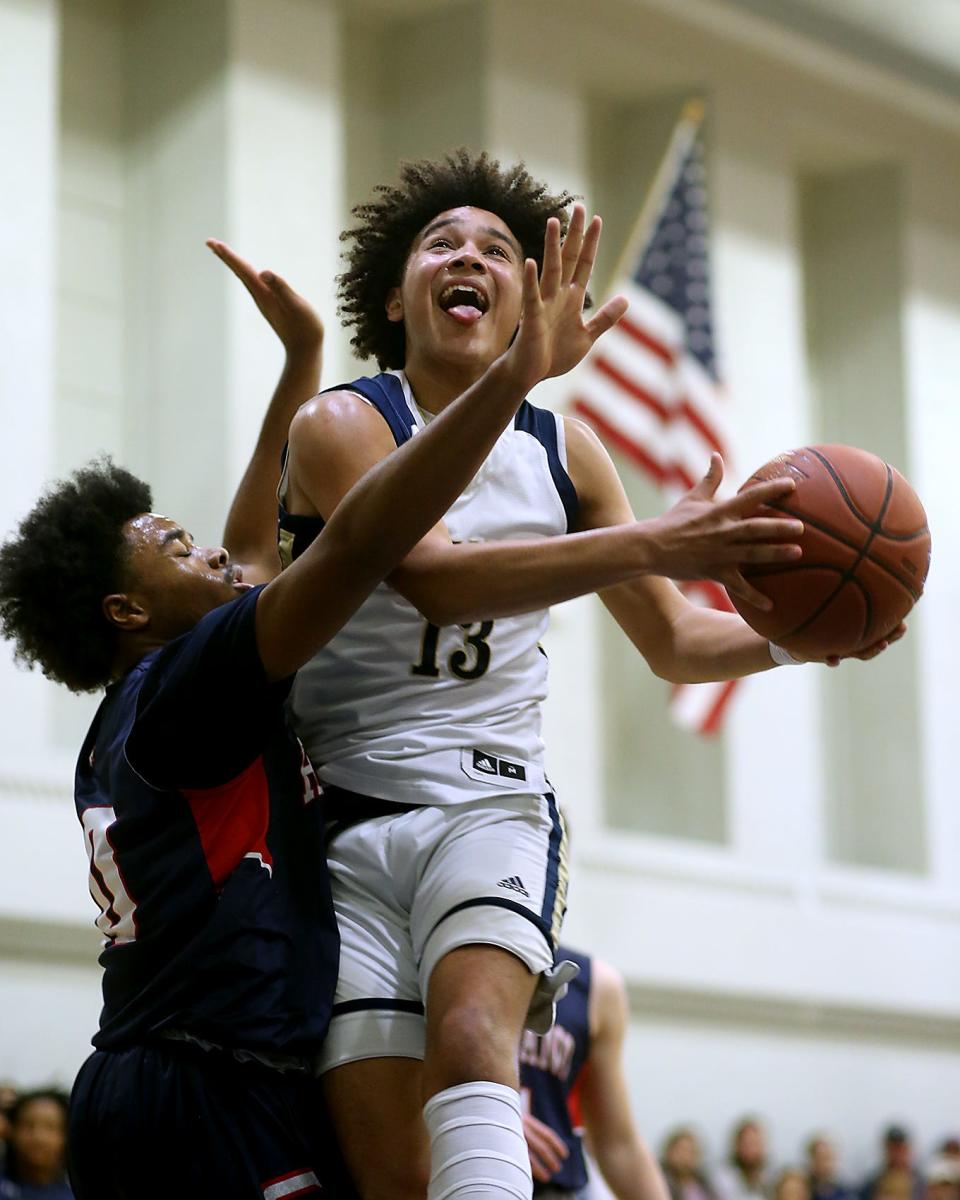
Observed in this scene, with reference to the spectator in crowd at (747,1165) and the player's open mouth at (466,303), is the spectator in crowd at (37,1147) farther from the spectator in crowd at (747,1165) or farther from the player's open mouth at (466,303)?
the player's open mouth at (466,303)

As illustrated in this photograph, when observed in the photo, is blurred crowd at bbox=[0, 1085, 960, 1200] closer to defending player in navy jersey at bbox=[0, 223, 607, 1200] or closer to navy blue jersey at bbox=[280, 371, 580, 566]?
navy blue jersey at bbox=[280, 371, 580, 566]

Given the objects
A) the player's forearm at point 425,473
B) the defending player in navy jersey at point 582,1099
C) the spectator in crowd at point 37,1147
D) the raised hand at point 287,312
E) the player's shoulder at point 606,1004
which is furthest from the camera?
the spectator in crowd at point 37,1147

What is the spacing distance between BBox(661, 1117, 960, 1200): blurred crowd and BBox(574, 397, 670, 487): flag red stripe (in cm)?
376

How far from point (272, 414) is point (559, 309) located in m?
1.16

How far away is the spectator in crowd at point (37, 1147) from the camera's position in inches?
300

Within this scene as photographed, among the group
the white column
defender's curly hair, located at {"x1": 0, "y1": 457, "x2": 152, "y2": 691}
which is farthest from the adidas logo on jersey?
the white column

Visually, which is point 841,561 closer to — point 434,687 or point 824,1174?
point 434,687

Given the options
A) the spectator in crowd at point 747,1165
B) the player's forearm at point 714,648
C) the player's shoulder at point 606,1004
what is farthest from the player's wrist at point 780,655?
the spectator in crowd at point 747,1165

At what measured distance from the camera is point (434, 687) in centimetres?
342

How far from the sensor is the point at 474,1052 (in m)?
2.98

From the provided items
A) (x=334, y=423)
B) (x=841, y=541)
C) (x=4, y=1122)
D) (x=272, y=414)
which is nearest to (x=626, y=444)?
(x=4, y=1122)

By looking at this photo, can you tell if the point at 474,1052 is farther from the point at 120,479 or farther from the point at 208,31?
the point at 208,31

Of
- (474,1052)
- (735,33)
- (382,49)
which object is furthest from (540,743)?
(735,33)

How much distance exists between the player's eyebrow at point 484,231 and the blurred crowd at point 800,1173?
315 inches
